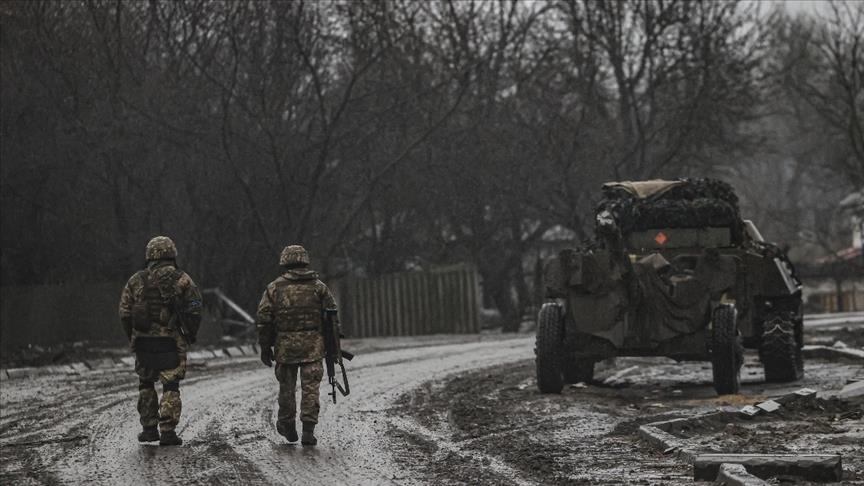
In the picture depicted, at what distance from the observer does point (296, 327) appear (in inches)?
471

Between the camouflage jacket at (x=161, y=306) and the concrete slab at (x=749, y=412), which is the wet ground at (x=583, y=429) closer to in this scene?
the concrete slab at (x=749, y=412)

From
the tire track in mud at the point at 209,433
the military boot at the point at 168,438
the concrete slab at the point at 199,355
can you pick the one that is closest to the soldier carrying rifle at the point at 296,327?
the tire track in mud at the point at 209,433

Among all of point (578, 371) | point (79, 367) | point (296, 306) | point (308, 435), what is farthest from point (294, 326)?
point (79, 367)

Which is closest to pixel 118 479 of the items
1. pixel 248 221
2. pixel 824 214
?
pixel 248 221

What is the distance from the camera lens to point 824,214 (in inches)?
2092

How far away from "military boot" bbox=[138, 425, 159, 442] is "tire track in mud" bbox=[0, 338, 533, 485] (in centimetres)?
15

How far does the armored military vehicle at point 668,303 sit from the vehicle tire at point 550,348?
0.01 metres

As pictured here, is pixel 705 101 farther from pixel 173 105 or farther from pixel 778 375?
pixel 778 375

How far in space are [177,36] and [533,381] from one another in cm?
1571

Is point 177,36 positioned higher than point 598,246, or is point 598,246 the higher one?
point 177,36

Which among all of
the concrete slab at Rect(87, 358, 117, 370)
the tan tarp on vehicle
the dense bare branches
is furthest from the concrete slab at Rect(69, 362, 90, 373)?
the tan tarp on vehicle

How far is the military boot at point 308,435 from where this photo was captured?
11.4 m

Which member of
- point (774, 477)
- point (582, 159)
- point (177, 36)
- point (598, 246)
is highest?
point (177, 36)

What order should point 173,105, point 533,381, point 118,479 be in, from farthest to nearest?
1. point 173,105
2. point 533,381
3. point 118,479
